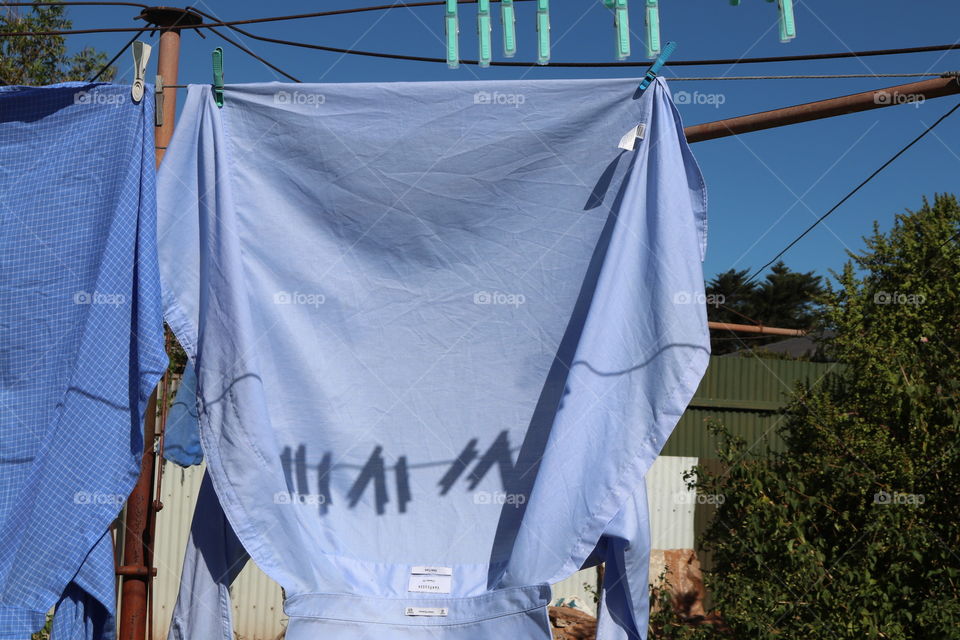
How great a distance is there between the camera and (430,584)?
2.10 metres

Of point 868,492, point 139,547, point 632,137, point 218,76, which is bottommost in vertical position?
point 139,547

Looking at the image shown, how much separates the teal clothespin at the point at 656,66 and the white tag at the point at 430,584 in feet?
4.48

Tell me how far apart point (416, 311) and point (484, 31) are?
2.61ft

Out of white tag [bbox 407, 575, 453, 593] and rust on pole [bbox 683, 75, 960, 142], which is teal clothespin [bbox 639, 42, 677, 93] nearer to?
rust on pole [bbox 683, 75, 960, 142]

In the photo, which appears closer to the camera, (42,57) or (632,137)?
(632,137)

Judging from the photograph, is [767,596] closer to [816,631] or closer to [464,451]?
[816,631]

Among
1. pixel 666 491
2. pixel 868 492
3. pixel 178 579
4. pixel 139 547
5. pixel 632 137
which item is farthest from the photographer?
pixel 666 491

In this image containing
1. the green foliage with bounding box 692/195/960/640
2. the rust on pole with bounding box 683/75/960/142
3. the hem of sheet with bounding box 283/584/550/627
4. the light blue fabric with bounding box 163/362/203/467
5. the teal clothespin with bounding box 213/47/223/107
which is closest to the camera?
the hem of sheet with bounding box 283/584/550/627

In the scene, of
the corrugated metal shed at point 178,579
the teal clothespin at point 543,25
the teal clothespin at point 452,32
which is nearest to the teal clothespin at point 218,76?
the teal clothespin at point 452,32

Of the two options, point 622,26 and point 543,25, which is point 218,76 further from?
point 622,26

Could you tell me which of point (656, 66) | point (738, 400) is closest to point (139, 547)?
point (656, 66)

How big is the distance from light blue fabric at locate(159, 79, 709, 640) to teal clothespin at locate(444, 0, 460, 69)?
0.29 feet

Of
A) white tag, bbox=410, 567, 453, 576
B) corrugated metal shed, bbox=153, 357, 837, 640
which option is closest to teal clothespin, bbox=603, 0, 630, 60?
white tag, bbox=410, 567, 453, 576

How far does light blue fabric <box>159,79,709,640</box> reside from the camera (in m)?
2.07
